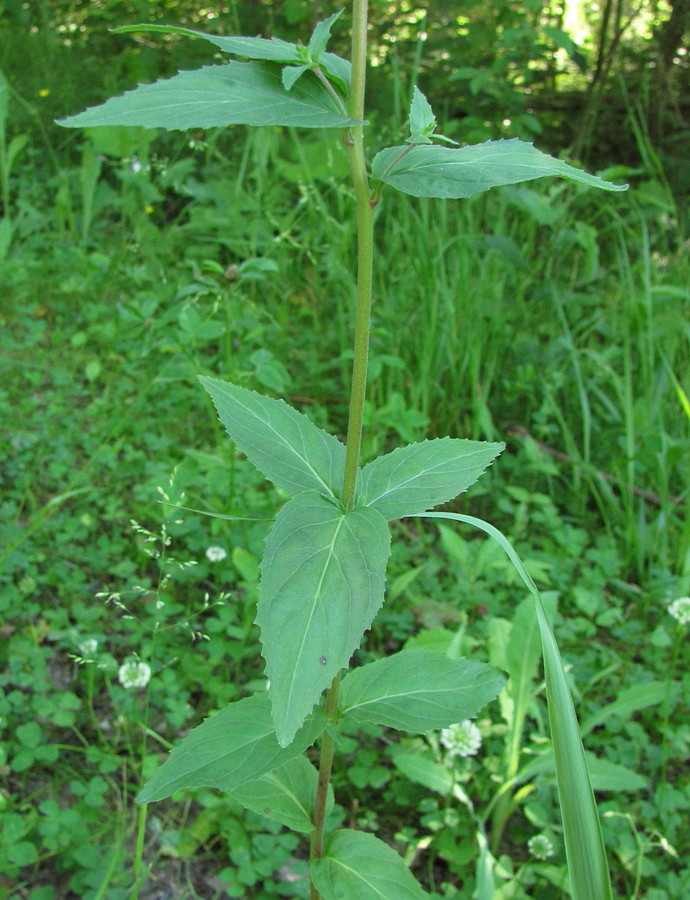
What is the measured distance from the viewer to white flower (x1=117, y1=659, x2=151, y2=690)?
1732mm

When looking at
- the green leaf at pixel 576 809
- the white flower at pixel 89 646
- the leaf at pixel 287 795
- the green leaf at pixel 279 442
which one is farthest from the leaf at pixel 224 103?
the white flower at pixel 89 646

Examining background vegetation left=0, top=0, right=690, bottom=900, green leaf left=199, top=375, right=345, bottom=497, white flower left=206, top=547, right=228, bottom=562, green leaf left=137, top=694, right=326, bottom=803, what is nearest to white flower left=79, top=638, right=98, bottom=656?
background vegetation left=0, top=0, right=690, bottom=900

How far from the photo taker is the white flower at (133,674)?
1732 mm

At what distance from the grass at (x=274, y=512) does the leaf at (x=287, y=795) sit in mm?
218

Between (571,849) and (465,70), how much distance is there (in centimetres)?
332

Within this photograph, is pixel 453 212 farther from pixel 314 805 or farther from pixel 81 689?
pixel 314 805

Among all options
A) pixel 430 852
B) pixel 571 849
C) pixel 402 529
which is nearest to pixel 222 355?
pixel 402 529

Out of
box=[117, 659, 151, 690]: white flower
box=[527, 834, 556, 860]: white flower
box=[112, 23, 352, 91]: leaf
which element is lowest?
box=[527, 834, 556, 860]: white flower

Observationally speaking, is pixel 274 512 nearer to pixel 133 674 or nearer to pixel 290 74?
pixel 133 674

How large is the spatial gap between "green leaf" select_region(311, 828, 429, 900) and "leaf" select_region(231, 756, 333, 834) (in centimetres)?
5

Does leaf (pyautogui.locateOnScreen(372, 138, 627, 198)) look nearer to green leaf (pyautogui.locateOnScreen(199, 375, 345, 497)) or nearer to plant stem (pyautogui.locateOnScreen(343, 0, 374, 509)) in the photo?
plant stem (pyautogui.locateOnScreen(343, 0, 374, 509))

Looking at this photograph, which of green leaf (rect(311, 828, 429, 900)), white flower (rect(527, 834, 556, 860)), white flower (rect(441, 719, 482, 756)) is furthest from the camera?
white flower (rect(441, 719, 482, 756))

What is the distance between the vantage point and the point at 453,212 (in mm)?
3746

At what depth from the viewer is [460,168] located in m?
0.92
